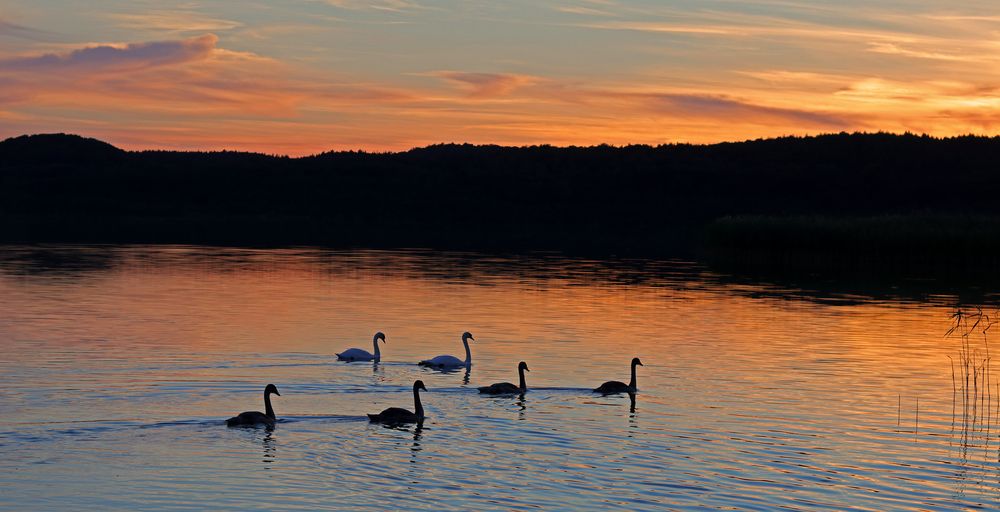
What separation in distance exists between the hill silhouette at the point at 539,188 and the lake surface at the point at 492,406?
10606cm

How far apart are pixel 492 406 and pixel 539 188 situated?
161 m

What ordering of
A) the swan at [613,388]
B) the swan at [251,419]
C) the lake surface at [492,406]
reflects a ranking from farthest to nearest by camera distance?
the swan at [613,388], the swan at [251,419], the lake surface at [492,406]

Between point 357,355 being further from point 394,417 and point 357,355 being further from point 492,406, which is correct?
point 394,417

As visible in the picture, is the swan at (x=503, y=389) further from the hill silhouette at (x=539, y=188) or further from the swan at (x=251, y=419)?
the hill silhouette at (x=539, y=188)

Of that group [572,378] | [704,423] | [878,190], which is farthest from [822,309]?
[878,190]

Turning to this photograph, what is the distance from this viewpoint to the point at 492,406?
913 inches

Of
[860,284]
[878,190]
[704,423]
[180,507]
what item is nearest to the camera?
[180,507]

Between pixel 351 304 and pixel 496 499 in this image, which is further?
pixel 351 304

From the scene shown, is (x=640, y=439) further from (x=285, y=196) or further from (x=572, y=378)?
(x=285, y=196)

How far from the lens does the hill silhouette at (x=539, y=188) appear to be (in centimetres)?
16362

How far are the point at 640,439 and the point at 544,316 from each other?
2062 centimetres

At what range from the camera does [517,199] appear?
179875 mm

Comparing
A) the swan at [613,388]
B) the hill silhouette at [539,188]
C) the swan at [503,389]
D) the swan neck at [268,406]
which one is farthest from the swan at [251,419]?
the hill silhouette at [539,188]

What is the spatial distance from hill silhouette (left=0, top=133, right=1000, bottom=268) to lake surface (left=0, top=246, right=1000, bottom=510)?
106061mm
